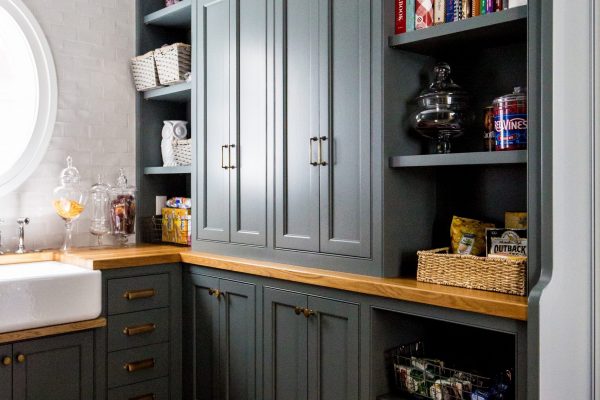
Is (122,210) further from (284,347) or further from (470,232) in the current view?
(470,232)

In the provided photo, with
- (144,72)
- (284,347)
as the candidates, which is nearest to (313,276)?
(284,347)

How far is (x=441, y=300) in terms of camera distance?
1979 millimetres

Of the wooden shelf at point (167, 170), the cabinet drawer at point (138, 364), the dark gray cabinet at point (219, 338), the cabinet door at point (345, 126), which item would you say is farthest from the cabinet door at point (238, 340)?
the wooden shelf at point (167, 170)

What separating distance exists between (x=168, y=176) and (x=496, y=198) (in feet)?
6.98

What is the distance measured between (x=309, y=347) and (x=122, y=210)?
155 centimetres

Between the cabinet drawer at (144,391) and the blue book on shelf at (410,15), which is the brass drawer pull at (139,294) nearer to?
the cabinet drawer at (144,391)

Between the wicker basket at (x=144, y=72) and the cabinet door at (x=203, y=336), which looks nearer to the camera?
the cabinet door at (x=203, y=336)

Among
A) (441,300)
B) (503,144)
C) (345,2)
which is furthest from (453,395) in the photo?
(345,2)

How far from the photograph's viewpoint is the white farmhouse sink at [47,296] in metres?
2.46

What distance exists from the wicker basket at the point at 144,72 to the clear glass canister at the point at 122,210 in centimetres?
52

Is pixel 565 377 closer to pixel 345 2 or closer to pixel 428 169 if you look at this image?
pixel 428 169

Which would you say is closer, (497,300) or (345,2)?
(497,300)

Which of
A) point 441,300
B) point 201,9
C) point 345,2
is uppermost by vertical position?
point 201,9

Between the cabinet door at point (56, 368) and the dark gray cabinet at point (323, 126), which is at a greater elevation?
the dark gray cabinet at point (323, 126)
